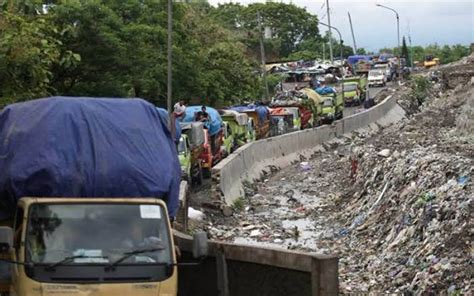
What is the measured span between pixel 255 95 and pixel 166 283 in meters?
46.5

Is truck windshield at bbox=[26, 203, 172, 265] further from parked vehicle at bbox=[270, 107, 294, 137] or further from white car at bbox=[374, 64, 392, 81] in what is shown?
white car at bbox=[374, 64, 392, 81]

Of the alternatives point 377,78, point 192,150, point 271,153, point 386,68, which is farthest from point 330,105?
point 386,68

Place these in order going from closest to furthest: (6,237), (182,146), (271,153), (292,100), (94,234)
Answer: (6,237), (94,234), (182,146), (271,153), (292,100)

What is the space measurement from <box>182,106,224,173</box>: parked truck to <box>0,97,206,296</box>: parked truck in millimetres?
16190

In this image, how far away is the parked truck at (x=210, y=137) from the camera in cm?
2558

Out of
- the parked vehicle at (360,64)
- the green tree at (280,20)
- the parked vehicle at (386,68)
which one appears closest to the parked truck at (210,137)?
the parked vehicle at (360,64)

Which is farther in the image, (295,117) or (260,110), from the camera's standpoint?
(295,117)

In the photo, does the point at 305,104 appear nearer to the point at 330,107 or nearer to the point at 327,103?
the point at 327,103

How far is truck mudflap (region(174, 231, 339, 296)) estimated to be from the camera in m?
8.70

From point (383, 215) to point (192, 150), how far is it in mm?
8023

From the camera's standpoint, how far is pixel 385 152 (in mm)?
25016

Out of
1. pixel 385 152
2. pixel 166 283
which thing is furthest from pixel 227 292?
pixel 385 152

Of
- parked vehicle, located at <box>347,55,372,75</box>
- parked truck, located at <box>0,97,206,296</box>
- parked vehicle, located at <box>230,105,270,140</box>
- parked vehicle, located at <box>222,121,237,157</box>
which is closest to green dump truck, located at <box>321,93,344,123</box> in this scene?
parked vehicle, located at <box>230,105,270,140</box>

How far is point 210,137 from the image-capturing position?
27016 millimetres
